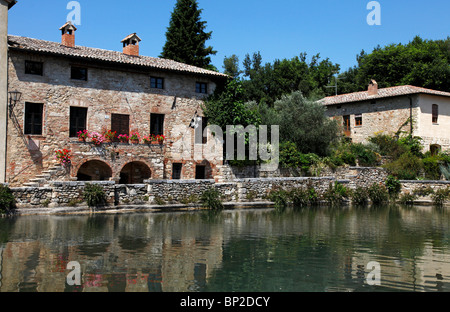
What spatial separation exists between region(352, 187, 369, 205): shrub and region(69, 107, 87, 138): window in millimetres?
16475

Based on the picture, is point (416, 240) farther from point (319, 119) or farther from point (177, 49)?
point (177, 49)

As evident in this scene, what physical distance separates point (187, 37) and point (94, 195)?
22243 millimetres

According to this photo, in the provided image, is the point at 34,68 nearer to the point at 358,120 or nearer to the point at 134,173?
the point at 134,173

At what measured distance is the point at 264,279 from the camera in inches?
306

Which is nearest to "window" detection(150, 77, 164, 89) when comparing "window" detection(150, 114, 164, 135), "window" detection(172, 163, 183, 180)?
"window" detection(150, 114, 164, 135)

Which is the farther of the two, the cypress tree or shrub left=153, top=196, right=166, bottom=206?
the cypress tree

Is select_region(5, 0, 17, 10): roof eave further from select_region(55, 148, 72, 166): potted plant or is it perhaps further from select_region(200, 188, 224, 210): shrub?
select_region(200, 188, 224, 210): shrub

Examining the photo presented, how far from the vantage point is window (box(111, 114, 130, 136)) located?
76.0ft

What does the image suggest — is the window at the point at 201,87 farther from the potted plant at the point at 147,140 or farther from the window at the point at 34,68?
the window at the point at 34,68

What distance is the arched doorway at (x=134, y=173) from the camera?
24.0 m

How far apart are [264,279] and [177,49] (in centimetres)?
3145

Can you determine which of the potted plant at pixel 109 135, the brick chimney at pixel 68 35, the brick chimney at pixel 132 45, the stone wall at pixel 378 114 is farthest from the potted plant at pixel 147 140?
the stone wall at pixel 378 114

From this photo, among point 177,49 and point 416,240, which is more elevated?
point 177,49
